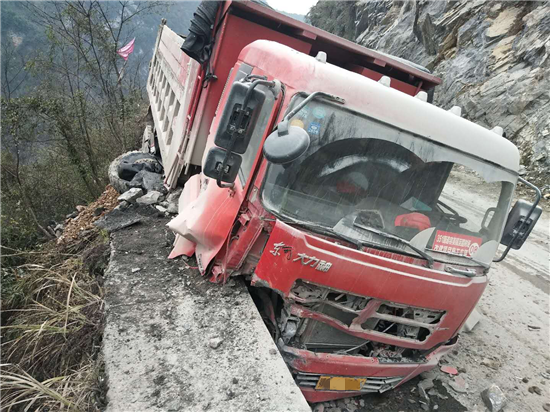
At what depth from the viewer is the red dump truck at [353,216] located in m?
2.15

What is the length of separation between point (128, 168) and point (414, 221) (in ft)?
15.8

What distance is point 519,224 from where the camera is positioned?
2732 millimetres

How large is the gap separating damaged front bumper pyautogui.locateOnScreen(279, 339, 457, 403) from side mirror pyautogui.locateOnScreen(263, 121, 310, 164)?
134 cm

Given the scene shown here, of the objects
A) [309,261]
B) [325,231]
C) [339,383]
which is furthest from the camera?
[339,383]

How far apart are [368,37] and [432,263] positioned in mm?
24017

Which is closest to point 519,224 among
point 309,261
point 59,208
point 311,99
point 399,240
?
point 399,240

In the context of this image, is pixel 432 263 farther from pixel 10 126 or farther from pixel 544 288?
pixel 10 126

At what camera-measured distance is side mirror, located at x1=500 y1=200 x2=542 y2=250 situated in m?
2.70

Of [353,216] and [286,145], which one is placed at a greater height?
[286,145]

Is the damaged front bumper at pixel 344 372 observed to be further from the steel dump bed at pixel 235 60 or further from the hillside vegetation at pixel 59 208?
the steel dump bed at pixel 235 60

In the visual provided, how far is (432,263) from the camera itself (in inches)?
91.1

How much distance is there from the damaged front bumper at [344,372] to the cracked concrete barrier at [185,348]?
0.86 feet

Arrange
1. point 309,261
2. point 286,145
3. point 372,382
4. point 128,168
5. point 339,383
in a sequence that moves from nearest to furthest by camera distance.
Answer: point 286,145 → point 309,261 → point 339,383 → point 372,382 → point 128,168

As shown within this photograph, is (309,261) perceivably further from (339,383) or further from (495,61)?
(495,61)
